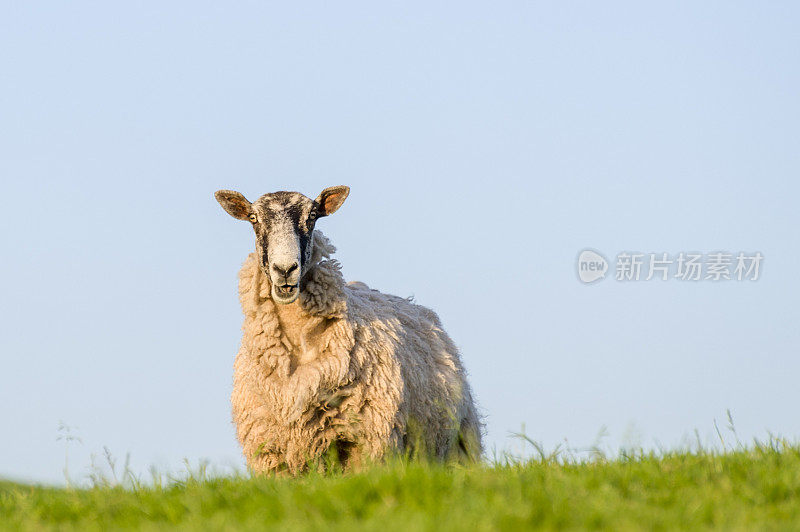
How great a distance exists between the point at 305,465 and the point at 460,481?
3.61 metres

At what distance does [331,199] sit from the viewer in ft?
29.6

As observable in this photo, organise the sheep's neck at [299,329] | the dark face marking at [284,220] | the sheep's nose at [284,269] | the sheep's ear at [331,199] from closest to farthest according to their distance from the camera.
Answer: the sheep's nose at [284,269] < the dark face marking at [284,220] < the sheep's neck at [299,329] < the sheep's ear at [331,199]

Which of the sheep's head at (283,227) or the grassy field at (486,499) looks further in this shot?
the sheep's head at (283,227)

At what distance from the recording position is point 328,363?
830cm

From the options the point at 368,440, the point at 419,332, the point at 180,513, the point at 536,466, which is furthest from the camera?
the point at 419,332

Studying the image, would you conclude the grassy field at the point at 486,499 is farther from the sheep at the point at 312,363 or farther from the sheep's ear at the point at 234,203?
the sheep's ear at the point at 234,203

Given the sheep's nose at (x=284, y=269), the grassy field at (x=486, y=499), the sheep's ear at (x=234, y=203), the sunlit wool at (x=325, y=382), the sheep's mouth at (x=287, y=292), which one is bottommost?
the grassy field at (x=486, y=499)

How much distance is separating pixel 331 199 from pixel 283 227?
Answer: 3.24ft

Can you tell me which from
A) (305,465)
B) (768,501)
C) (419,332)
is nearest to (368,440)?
(305,465)

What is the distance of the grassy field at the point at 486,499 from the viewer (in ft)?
14.1

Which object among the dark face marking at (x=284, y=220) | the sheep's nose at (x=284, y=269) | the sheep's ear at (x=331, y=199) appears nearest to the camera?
the sheep's nose at (x=284, y=269)

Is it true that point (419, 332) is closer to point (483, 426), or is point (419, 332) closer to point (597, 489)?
point (483, 426)

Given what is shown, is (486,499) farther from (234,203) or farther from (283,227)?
(234,203)

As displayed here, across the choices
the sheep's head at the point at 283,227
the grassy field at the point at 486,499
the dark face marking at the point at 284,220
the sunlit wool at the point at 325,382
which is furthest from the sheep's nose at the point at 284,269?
the grassy field at the point at 486,499
